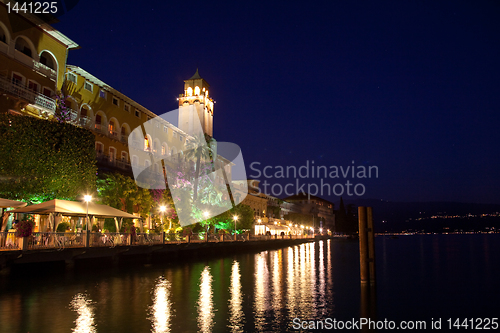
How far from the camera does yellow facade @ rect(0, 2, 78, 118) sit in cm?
2892

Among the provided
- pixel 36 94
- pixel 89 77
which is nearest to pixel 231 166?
pixel 89 77

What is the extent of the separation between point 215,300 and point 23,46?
85.2ft

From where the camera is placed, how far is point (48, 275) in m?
22.8

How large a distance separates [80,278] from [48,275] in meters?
2.30

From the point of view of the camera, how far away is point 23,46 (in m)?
31.2

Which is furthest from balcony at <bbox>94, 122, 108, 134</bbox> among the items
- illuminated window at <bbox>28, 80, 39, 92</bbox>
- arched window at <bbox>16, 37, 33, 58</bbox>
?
arched window at <bbox>16, 37, 33, 58</bbox>

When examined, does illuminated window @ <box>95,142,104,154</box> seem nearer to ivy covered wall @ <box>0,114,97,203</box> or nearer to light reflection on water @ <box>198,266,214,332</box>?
ivy covered wall @ <box>0,114,97,203</box>

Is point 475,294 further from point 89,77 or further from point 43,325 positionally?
point 89,77

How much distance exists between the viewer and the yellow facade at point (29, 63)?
94.9ft

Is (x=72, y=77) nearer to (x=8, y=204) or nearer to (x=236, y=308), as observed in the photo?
(x=8, y=204)

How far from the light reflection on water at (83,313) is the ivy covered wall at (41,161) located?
12452mm

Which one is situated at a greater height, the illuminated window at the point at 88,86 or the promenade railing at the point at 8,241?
the illuminated window at the point at 88,86

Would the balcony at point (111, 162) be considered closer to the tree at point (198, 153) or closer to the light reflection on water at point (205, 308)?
the tree at point (198, 153)

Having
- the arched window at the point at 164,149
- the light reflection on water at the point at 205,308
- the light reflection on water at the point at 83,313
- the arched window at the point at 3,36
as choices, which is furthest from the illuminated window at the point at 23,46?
the arched window at the point at 164,149
